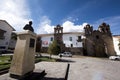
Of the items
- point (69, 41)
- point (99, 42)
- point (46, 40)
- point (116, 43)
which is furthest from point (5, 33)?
point (116, 43)

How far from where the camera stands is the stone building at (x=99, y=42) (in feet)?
116

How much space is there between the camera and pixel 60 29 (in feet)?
136

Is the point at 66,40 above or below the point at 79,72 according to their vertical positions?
above

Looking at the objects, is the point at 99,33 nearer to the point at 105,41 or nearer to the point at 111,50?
the point at 105,41

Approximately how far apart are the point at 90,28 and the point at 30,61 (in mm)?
35152

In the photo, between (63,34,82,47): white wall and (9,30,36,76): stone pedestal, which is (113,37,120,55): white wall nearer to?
(63,34,82,47): white wall

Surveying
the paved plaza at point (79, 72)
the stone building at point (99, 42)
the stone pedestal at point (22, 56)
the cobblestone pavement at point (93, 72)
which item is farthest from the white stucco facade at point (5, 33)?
the stone pedestal at point (22, 56)

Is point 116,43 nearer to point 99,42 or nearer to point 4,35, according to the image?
point 99,42

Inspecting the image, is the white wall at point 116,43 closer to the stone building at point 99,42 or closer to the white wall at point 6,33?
the stone building at point 99,42

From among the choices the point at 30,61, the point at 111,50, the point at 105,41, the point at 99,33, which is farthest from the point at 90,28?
the point at 30,61

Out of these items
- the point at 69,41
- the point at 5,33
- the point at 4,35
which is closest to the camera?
the point at 4,35

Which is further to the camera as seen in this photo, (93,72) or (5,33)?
(5,33)

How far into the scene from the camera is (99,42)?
3581 centimetres

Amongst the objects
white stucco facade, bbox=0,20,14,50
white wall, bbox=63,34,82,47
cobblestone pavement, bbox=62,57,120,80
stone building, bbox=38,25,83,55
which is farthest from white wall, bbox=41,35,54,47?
cobblestone pavement, bbox=62,57,120,80
